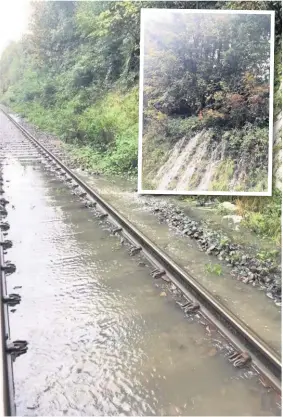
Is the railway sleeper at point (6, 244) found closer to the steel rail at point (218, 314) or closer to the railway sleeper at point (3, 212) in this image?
the railway sleeper at point (3, 212)

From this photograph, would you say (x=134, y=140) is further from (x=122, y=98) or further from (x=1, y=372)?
(x=1, y=372)

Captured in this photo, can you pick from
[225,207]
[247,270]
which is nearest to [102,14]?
[225,207]

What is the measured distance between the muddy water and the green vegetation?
60cm

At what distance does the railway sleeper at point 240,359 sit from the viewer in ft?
7.99

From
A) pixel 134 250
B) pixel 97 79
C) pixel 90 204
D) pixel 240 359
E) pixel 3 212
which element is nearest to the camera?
pixel 240 359

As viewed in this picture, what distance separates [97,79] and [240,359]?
4.67 m

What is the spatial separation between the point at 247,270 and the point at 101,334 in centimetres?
140

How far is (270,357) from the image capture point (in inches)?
93.0

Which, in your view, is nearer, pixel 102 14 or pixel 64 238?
pixel 64 238

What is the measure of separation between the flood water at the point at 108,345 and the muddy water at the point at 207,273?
0.36 metres

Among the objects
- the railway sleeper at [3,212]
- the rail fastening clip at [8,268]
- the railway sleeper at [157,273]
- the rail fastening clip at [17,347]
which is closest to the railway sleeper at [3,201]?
the railway sleeper at [3,212]

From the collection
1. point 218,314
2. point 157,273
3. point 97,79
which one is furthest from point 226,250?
point 97,79

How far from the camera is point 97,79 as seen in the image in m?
6.23

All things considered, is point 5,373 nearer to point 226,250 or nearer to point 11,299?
point 11,299
